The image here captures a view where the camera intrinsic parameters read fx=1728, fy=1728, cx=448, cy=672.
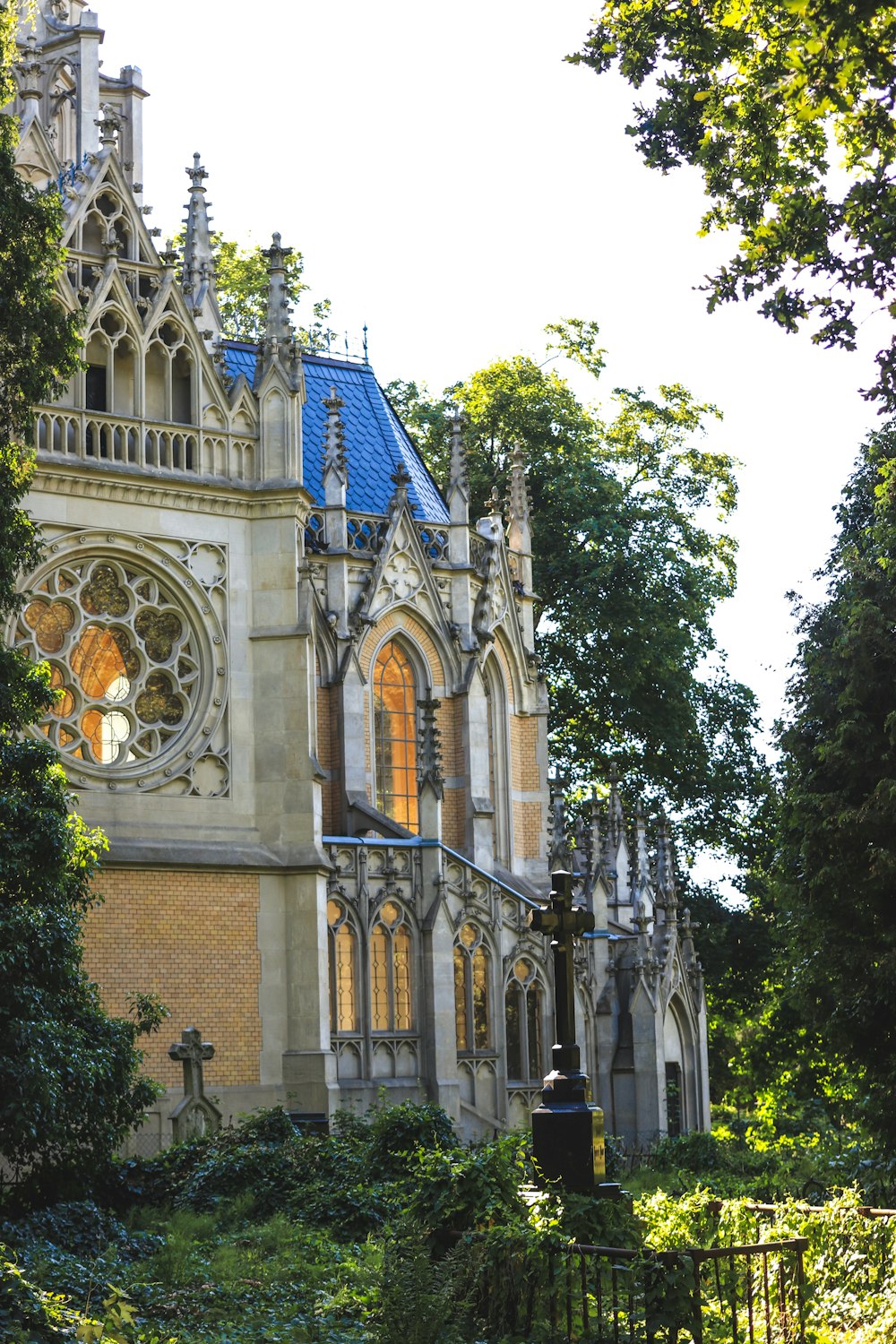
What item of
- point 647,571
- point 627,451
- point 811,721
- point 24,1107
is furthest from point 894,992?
point 627,451

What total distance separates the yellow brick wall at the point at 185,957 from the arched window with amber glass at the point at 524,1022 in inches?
176

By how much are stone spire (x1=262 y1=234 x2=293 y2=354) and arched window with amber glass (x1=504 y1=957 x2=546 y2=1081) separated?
8989mm

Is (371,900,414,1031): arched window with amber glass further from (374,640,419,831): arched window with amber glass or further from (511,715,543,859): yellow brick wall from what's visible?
(511,715,543,859): yellow brick wall

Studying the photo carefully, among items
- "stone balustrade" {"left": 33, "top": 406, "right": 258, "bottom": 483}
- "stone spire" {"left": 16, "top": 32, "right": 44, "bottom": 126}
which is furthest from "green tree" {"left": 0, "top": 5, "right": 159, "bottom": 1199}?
"stone spire" {"left": 16, "top": 32, "right": 44, "bottom": 126}

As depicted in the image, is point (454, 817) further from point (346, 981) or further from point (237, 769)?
point (237, 769)

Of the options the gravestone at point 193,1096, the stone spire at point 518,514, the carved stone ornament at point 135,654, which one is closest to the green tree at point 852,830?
the gravestone at point 193,1096

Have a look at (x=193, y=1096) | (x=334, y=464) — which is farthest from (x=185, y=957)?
(x=334, y=464)

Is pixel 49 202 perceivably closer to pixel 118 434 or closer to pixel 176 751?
pixel 118 434

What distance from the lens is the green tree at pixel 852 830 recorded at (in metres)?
18.2

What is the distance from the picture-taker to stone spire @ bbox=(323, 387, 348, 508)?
2717cm

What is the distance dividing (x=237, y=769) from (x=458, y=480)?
29.9 ft

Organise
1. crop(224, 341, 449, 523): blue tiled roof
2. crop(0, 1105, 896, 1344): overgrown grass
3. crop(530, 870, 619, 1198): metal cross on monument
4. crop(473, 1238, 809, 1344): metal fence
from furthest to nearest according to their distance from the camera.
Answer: crop(224, 341, 449, 523): blue tiled roof → crop(530, 870, 619, 1198): metal cross on monument → crop(0, 1105, 896, 1344): overgrown grass → crop(473, 1238, 809, 1344): metal fence

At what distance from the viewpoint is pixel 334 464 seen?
89.6ft

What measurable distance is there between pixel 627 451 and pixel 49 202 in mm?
23171
